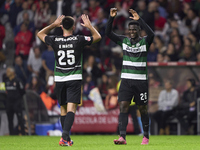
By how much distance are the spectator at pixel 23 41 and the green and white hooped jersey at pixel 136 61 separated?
9.80 meters

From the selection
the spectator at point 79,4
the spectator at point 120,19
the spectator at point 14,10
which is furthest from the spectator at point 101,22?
the spectator at point 14,10

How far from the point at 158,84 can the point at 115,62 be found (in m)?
2.31

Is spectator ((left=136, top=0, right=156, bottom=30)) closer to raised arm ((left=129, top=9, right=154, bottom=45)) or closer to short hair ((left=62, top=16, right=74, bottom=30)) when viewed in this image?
raised arm ((left=129, top=9, right=154, bottom=45))

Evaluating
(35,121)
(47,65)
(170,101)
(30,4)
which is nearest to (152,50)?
(170,101)

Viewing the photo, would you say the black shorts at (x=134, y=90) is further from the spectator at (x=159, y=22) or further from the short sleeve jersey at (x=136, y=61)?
the spectator at (x=159, y=22)

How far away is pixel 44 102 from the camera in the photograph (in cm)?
1506

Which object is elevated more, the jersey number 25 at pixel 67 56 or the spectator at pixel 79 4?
the spectator at pixel 79 4

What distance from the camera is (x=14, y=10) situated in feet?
64.8

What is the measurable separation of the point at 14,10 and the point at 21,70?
11.2 ft

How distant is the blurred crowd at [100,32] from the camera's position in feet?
52.6

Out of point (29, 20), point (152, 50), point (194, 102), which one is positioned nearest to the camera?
point (194, 102)

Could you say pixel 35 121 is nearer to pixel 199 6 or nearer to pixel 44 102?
pixel 44 102

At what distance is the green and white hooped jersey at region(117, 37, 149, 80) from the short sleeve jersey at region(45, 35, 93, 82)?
935 mm

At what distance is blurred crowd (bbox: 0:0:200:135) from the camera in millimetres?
16047
